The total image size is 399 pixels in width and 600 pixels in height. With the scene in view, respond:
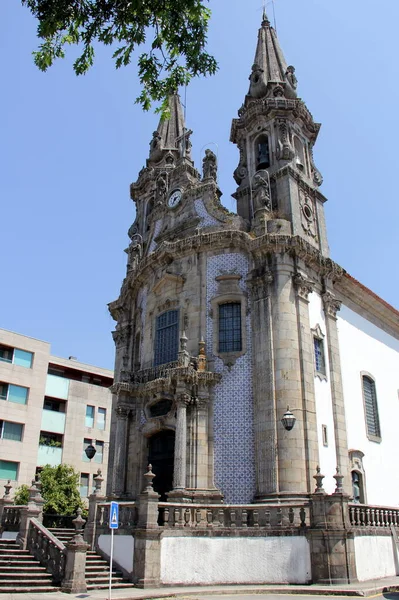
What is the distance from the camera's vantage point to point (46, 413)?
146ft

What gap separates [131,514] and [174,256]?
1203 cm

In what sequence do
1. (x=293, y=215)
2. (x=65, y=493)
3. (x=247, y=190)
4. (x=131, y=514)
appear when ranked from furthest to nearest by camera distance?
(x=65, y=493) < (x=247, y=190) < (x=293, y=215) < (x=131, y=514)

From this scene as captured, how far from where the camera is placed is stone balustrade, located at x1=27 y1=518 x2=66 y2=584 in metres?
15.4

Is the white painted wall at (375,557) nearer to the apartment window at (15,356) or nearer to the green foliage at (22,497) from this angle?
the green foliage at (22,497)

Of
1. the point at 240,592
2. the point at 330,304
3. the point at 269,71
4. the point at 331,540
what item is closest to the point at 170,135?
the point at 269,71

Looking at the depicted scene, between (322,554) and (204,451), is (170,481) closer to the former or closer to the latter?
(204,451)

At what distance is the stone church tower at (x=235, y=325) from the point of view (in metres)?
20.5

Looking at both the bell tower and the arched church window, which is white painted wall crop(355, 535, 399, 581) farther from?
the arched church window

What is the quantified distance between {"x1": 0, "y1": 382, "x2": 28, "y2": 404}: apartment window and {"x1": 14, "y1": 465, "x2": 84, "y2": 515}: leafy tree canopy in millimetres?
9167

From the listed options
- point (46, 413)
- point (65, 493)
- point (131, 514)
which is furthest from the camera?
point (46, 413)

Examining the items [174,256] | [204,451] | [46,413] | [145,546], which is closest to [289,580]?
[145,546]

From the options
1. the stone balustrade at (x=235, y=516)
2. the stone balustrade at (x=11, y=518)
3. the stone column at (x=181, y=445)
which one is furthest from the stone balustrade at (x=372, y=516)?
the stone balustrade at (x=11, y=518)

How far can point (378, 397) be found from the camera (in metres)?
28.1

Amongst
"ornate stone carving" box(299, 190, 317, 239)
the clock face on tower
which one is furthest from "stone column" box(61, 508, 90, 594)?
the clock face on tower
